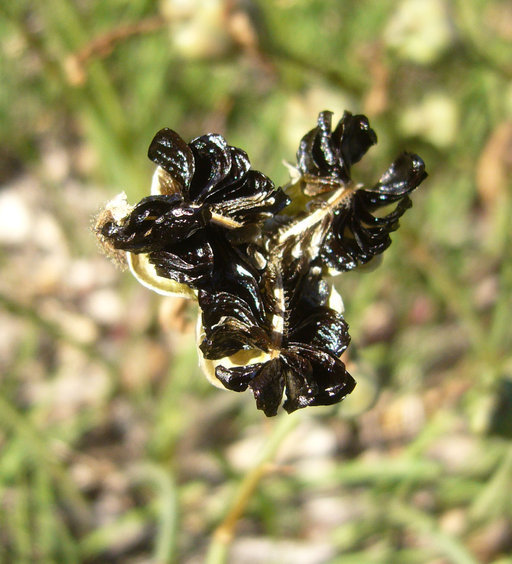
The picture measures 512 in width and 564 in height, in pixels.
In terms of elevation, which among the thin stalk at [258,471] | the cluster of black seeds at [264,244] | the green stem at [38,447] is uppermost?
the green stem at [38,447]

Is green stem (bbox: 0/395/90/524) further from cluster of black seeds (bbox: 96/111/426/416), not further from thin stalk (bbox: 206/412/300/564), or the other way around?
cluster of black seeds (bbox: 96/111/426/416)

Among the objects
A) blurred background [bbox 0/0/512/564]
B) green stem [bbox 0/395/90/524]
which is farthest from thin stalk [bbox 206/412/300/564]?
green stem [bbox 0/395/90/524]

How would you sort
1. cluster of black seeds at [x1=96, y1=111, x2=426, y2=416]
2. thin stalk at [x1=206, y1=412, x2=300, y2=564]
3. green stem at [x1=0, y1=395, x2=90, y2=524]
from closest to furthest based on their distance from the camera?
cluster of black seeds at [x1=96, y1=111, x2=426, y2=416] < thin stalk at [x1=206, y1=412, x2=300, y2=564] < green stem at [x1=0, y1=395, x2=90, y2=524]

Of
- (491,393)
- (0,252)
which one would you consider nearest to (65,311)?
(0,252)

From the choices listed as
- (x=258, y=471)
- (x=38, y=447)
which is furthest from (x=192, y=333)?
(x=38, y=447)

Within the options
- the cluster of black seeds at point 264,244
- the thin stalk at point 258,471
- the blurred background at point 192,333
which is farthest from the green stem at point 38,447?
the cluster of black seeds at point 264,244

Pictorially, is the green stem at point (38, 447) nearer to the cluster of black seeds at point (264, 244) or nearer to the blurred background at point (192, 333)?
the blurred background at point (192, 333)
